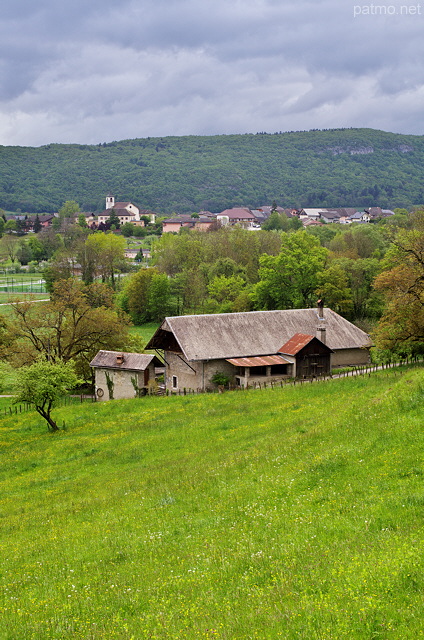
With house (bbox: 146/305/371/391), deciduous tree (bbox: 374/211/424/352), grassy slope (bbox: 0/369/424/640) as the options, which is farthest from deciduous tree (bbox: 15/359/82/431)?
deciduous tree (bbox: 374/211/424/352)

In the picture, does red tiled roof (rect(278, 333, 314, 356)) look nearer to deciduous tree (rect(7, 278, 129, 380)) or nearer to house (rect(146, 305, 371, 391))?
house (rect(146, 305, 371, 391))

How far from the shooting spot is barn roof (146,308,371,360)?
4762cm

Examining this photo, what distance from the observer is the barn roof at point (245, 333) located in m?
47.6

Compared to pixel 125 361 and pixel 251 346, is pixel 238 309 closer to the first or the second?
pixel 251 346

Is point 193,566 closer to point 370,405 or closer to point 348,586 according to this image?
point 348,586

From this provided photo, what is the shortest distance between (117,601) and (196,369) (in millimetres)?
36454

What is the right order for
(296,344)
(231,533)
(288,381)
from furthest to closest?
(296,344), (288,381), (231,533)

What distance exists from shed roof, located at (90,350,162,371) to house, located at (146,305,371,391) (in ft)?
8.84

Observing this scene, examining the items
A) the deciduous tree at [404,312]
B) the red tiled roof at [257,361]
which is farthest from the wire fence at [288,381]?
the deciduous tree at [404,312]

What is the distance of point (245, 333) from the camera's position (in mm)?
49719

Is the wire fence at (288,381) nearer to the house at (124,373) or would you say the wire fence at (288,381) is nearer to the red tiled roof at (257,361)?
the red tiled roof at (257,361)

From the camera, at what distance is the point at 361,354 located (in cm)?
5288

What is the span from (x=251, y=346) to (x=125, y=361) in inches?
418

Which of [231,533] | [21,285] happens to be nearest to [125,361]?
[231,533]
